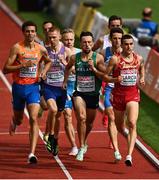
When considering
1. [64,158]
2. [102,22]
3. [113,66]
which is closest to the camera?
[113,66]

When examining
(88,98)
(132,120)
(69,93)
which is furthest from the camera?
(69,93)

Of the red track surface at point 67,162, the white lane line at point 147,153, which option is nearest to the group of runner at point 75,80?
the red track surface at point 67,162

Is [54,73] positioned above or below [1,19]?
above

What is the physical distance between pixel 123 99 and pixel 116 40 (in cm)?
128

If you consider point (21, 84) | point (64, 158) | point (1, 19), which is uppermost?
point (21, 84)

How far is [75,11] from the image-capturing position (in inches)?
1420

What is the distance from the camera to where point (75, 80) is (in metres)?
18.0

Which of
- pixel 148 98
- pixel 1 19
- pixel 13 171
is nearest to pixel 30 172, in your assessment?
pixel 13 171

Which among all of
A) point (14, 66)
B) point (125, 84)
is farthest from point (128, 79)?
point (14, 66)

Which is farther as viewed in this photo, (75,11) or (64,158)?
(75,11)

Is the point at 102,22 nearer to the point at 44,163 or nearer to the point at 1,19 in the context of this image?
the point at 1,19

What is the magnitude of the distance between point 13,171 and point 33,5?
23701 mm

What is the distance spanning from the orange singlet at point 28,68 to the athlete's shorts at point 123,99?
62.7 inches

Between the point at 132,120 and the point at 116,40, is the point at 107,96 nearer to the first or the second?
the point at 116,40
